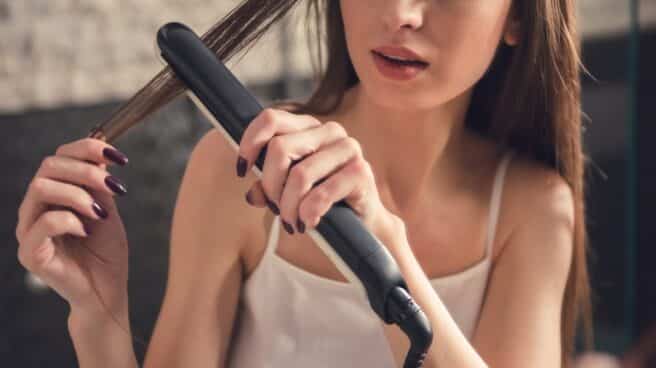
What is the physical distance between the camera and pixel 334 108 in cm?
87

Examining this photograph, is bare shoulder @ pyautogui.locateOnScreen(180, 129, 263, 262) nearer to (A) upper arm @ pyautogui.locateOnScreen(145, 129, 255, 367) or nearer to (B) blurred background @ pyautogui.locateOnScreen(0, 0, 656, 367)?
(A) upper arm @ pyautogui.locateOnScreen(145, 129, 255, 367)

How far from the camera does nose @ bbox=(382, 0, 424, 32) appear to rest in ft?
2.22

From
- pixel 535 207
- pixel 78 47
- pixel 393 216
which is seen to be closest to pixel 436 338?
pixel 393 216

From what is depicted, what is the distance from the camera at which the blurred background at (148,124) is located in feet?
4.43

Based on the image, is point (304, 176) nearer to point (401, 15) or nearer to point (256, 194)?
point (256, 194)

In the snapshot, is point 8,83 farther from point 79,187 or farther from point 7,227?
point 79,187

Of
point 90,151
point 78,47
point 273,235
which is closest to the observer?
point 90,151

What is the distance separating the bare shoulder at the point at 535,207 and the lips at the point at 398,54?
225 millimetres

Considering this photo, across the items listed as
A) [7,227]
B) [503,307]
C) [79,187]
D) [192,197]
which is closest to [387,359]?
[503,307]

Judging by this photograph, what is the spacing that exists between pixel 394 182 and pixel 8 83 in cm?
68

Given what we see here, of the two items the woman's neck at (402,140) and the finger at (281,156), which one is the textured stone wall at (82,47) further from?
the finger at (281,156)

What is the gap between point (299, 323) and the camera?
849 mm

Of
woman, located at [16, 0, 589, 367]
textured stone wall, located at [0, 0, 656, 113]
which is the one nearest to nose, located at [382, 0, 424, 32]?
woman, located at [16, 0, 589, 367]

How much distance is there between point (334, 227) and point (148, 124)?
1089 millimetres
